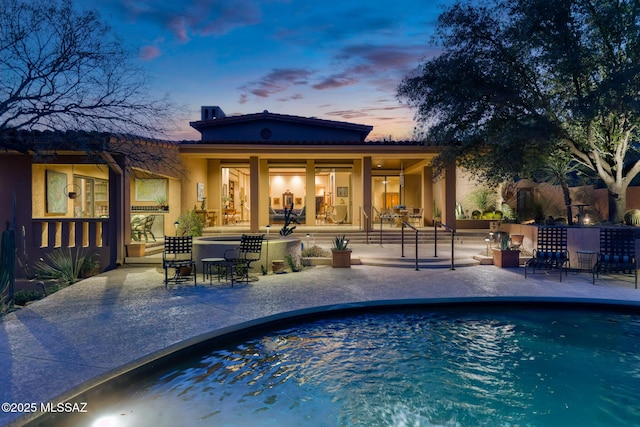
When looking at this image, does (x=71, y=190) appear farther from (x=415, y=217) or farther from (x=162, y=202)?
(x=415, y=217)

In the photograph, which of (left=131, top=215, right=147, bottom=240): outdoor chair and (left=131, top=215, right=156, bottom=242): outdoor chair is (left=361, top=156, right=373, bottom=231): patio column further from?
(left=131, top=215, right=147, bottom=240): outdoor chair

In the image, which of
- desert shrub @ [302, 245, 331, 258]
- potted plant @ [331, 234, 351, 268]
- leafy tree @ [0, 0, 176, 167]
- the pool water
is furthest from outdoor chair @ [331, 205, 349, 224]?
the pool water

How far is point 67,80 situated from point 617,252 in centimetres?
1249

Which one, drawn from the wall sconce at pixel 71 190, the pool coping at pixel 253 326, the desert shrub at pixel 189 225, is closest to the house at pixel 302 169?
the desert shrub at pixel 189 225

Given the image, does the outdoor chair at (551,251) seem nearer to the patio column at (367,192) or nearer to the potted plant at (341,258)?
the potted plant at (341,258)

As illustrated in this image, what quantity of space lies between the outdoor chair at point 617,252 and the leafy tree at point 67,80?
10.2 meters

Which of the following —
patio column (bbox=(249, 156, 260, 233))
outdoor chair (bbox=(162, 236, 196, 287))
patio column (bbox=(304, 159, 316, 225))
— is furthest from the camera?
patio column (bbox=(304, 159, 316, 225))

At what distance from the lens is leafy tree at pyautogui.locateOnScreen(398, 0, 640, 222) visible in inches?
369

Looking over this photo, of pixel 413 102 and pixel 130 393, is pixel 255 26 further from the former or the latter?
pixel 130 393

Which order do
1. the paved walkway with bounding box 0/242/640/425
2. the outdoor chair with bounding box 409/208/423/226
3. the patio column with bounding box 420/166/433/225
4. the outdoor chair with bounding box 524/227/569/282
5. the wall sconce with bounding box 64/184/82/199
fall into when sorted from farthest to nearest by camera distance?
1. the outdoor chair with bounding box 409/208/423/226
2. the patio column with bounding box 420/166/433/225
3. the wall sconce with bounding box 64/184/82/199
4. the outdoor chair with bounding box 524/227/569/282
5. the paved walkway with bounding box 0/242/640/425

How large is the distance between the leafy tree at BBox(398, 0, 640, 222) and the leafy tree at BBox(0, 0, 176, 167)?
7.48 m

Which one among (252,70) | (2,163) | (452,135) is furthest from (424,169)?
(2,163)

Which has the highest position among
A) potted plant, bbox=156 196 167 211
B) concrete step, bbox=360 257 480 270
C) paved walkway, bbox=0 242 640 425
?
potted plant, bbox=156 196 167 211

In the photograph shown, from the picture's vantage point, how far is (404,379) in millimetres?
4402
